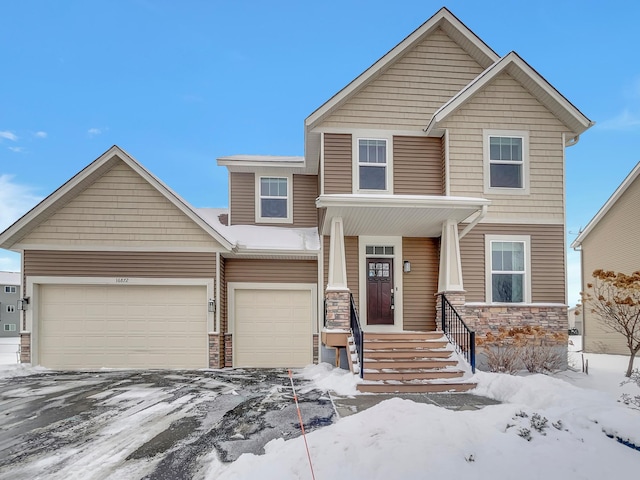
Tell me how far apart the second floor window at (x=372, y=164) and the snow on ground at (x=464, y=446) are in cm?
631

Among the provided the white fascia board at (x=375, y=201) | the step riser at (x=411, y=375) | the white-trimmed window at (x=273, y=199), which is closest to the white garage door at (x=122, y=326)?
the white-trimmed window at (x=273, y=199)

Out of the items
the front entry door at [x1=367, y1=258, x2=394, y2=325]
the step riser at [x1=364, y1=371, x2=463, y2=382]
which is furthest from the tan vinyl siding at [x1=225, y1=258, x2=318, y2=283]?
the step riser at [x1=364, y1=371, x2=463, y2=382]

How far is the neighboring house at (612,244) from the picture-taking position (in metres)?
14.7

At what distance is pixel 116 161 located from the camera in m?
10.9

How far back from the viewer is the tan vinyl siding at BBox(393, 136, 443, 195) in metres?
10.7

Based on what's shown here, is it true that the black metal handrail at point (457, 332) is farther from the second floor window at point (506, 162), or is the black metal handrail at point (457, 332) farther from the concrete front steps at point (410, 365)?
the second floor window at point (506, 162)

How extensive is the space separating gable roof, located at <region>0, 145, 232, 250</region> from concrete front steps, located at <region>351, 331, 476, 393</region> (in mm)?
4729

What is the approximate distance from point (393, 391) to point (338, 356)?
2.44 m

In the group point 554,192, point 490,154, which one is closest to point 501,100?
point 490,154

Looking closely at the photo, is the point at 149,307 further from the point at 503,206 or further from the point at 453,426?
the point at 503,206

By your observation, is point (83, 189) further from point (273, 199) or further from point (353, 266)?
point (353, 266)

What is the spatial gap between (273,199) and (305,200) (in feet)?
3.25

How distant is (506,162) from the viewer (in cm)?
1068

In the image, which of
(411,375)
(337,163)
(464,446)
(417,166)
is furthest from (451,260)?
(464,446)
